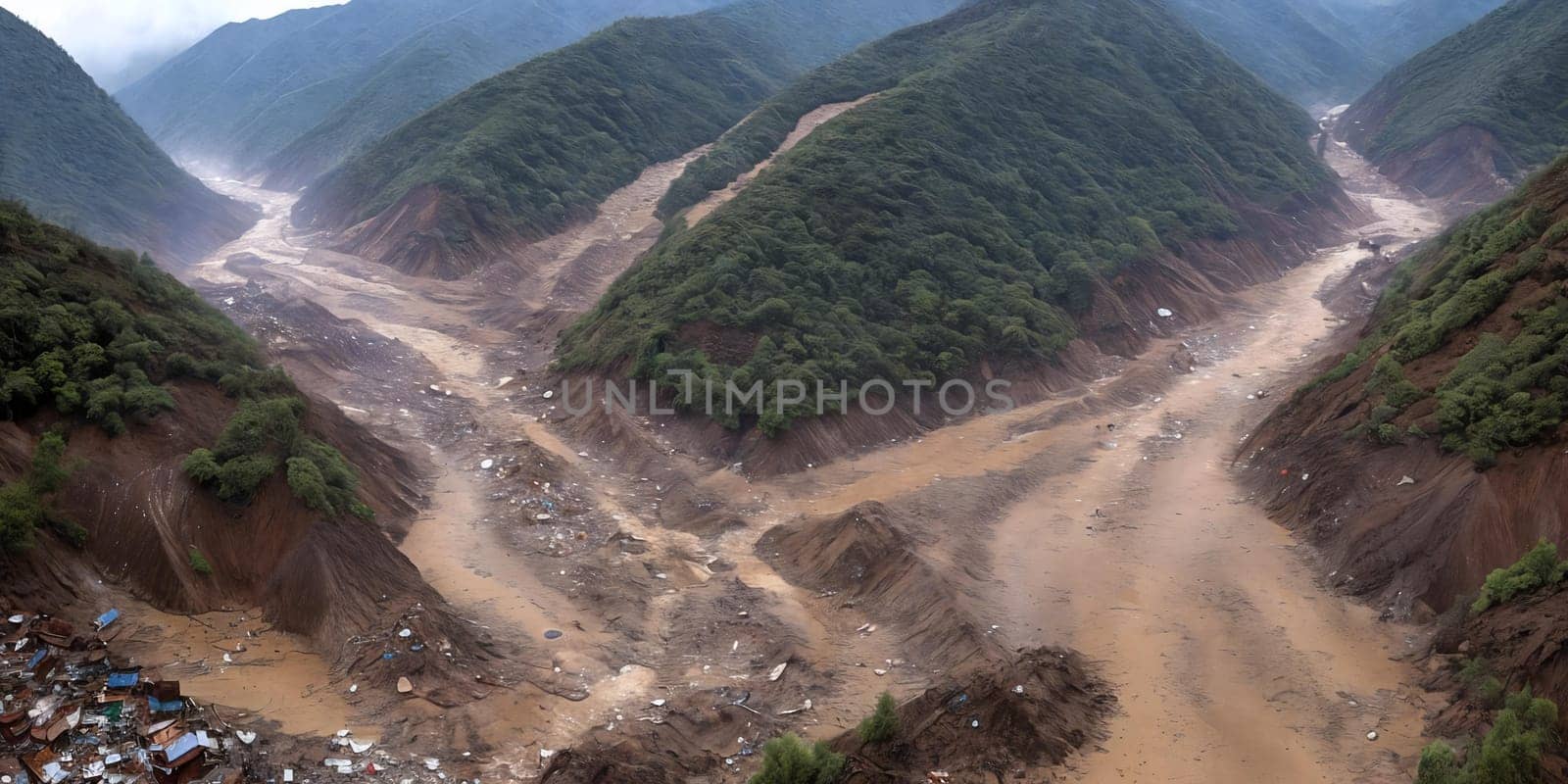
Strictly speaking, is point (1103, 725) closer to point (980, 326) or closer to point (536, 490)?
point (536, 490)

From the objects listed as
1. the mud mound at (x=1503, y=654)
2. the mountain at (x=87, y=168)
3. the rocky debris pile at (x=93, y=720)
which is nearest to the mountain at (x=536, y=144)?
the mountain at (x=87, y=168)

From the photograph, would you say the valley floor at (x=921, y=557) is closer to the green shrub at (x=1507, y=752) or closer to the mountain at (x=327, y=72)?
the green shrub at (x=1507, y=752)

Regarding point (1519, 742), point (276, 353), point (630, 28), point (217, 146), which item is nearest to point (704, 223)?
point (276, 353)

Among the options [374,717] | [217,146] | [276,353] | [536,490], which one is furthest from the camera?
[217,146]

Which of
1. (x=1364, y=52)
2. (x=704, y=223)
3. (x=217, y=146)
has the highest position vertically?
(x=217, y=146)

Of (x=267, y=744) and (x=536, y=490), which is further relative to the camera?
(x=536, y=490)

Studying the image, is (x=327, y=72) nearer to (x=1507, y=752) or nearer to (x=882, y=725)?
(x=882, y=725)

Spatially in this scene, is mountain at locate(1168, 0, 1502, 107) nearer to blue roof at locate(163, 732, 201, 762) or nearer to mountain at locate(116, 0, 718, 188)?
mountain at locate(116, 0, 718, 188)
